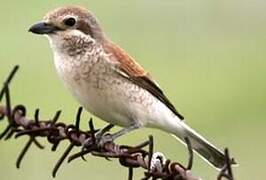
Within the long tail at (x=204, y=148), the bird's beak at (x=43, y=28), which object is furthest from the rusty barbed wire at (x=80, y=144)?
the long tail at (x=204, y=148)

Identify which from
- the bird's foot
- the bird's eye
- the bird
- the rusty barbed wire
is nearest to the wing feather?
the bird

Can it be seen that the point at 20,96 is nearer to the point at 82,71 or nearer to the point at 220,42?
the point at 220,42

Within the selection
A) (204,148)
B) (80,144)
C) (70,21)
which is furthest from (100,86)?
(80,144)

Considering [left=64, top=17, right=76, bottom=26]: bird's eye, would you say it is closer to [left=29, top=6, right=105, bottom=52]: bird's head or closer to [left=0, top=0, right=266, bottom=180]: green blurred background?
[left=29, top=6, right=105, bottom=52]: bird's head

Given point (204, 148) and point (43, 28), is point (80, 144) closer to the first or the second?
point (43, 28)

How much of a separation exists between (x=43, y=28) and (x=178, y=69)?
11.0m

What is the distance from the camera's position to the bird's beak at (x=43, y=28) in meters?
8.82

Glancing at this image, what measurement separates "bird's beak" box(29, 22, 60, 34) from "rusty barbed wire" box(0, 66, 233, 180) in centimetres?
111

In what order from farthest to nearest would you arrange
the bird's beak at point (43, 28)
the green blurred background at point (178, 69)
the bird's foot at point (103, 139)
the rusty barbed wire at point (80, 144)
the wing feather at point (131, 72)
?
the green blurred background at point (178, 69)
the wing feather at point (131, 72)
the bird's beak at point (43, 28)
the bird's foot at point (103, 139)
the rusty barbed wire at point (80, 144)

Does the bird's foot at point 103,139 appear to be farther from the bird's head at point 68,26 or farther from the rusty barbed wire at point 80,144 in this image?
the bird's head at point 68,26

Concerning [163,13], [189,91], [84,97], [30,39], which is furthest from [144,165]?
[163,13]

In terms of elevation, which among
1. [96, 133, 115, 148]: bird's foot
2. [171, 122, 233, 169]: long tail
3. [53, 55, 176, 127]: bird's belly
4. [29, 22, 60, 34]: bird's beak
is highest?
[29, 22, 60, 34]: bird's beak

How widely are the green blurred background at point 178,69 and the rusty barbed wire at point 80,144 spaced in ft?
17.4

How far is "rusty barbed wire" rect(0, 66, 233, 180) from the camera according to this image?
23.4 feet
